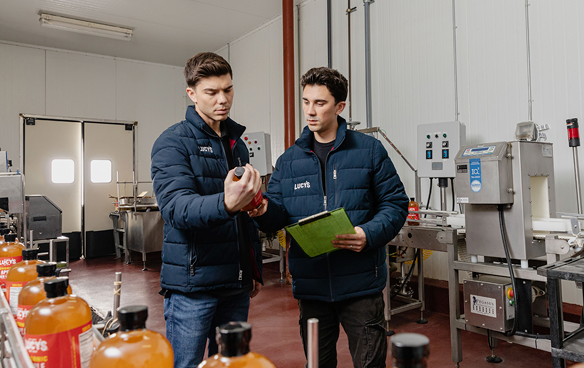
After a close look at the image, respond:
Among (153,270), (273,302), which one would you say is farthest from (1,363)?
(153,270)

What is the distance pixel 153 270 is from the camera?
18.4ft

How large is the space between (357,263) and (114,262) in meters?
5.77

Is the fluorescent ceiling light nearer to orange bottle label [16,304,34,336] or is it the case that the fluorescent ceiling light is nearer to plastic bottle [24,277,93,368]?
orange bottle label [16,304,34,336]

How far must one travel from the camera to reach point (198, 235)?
1.23 metres

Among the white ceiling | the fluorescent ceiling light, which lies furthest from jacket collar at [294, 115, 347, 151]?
the fluorescent ceiling light

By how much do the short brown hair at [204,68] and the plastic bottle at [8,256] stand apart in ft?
2.49

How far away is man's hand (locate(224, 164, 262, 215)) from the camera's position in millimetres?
967

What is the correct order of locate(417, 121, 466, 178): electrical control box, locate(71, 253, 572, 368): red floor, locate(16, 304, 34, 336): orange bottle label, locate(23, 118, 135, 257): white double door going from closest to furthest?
locate(16, 304, 34, 336): orange bottle label < locate(71, 253, 572, 368): red floor < locate(417, 121, 466, 178): electrical control box < locate(23, 118, 135, 257): white double door

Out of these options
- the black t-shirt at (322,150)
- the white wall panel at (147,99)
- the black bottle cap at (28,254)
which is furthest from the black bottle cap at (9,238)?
the white wall panel at (147,99)

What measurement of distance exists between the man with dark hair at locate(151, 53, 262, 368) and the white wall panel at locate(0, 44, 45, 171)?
624 centimetres

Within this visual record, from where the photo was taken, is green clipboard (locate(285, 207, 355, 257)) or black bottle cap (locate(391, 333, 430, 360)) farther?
green clipboard (locate(285, 207, 355, 257))

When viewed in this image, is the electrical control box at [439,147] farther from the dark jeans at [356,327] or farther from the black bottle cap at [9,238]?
the black bottle cap at [9,238]

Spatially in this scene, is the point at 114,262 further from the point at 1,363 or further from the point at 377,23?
the point at 1,363

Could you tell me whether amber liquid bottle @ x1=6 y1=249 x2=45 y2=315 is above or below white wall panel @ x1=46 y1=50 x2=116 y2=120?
below
